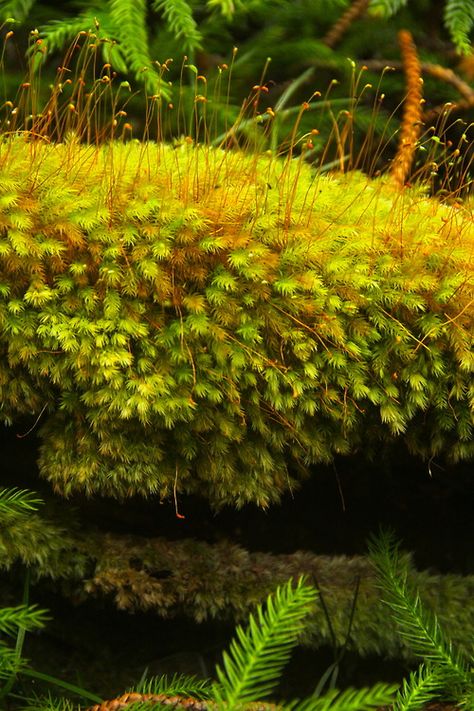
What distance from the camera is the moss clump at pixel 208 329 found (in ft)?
4.60

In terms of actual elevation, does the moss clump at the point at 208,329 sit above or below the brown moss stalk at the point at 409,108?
below

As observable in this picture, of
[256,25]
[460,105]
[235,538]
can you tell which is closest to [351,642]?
[235,538]

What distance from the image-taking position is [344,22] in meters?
2.62

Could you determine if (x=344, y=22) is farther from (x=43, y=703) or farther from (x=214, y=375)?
(x=43, y=703)

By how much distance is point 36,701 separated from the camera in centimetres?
127

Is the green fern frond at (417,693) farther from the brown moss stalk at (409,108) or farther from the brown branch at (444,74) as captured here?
the brown branch at (444,74)

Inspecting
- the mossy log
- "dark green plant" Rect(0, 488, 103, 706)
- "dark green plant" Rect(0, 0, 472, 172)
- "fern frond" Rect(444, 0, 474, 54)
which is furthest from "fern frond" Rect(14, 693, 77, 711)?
"fern frond" Rect(444, 0, 474, 54)

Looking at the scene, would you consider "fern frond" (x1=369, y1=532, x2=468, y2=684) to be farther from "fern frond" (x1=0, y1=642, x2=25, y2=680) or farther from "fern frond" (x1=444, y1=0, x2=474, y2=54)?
"fern frond" (x1=444, y1=0, x2=474, y2=54)

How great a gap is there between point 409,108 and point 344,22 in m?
0.55

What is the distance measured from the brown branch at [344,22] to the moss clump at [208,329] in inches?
55.3

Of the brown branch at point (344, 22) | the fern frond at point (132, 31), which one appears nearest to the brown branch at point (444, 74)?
the brown branch at point (344, 22)

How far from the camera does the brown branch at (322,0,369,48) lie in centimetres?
260

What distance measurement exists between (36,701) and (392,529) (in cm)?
88

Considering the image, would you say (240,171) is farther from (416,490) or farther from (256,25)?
(256,25)
